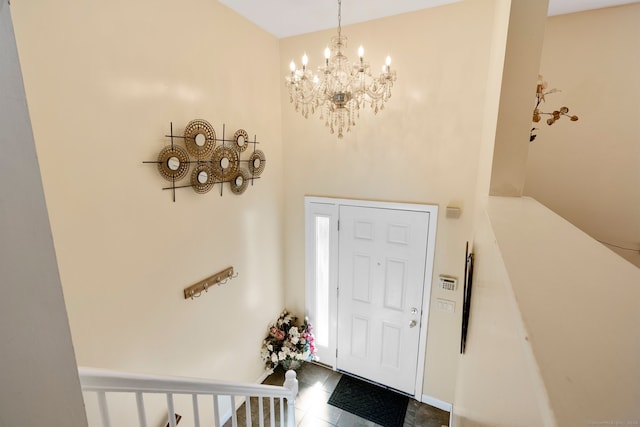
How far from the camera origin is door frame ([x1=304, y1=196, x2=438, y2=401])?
2479 mm

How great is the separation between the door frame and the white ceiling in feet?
5.35

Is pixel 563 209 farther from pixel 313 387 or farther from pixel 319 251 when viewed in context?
pixel 313 387

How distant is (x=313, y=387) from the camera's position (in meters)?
2.93

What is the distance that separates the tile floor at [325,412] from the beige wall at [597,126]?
217cm

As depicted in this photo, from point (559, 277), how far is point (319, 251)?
2674 millimetres

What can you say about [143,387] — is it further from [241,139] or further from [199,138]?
[241,139]

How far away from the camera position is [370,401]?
276cm

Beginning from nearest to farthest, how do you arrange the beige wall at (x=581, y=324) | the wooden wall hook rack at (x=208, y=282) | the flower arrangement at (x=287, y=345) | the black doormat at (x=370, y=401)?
the beige wall at (x=581, y=324), the wooden wall hook rack at (x=208, y=282), the black doormat at (x=370, y=401), the flower arrangement at (x=287, y=345)

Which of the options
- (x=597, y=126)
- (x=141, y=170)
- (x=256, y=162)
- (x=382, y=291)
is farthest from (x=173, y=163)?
(x=597, y=126)

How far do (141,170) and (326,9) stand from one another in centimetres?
193

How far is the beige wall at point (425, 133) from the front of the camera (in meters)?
2.16

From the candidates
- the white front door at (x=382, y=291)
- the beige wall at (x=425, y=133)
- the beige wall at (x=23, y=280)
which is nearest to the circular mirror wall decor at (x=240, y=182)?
the beige wall at (x=425, y=133)

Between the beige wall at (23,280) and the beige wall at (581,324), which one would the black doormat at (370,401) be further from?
the beige wall at (23,280)

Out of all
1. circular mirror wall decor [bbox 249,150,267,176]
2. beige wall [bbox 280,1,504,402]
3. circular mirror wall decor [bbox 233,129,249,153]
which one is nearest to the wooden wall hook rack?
circular mirror wall decor [bbox 249,150,267,176]
